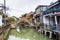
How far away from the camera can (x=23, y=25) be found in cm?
5178

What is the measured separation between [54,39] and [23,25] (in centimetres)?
2974

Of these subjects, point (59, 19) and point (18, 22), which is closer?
point (59, 19)

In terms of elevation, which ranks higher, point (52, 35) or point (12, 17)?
point (12, 17)

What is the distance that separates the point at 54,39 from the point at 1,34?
10006mm

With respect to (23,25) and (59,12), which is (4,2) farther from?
(59,12)

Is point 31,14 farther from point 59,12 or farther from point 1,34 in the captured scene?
point 1,34

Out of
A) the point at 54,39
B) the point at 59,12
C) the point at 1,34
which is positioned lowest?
the point at 54,39

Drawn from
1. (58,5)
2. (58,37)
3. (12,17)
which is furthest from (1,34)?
(12,17)

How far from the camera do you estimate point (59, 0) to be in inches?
961

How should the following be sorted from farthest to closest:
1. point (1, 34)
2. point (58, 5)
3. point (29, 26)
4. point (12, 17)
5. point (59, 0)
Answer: point (12, 17), point (29, 26), point (58, 5), point (59, 0), point (1, 34)

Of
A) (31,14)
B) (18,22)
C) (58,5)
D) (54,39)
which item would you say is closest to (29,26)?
(18,22)

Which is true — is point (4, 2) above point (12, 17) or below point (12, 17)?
above

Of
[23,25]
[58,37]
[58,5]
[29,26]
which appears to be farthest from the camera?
[23,25]

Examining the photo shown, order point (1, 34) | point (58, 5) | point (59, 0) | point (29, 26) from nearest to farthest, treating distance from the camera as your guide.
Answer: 1. point (1, 34)
2. point (59, 0)
3. point (58, 5)
4. point (29, 26)
